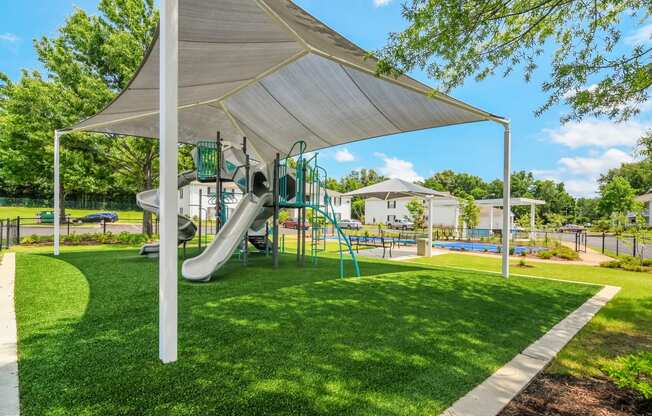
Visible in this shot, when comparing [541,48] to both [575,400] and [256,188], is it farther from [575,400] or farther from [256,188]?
[256,188]

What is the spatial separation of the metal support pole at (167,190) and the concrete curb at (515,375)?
2.25 m

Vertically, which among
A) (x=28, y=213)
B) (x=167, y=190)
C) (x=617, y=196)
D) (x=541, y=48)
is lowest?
(x=28, y=213)

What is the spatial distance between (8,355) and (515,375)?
443 cm

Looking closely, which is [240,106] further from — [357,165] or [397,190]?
[357,165]

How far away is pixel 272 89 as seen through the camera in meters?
8.42

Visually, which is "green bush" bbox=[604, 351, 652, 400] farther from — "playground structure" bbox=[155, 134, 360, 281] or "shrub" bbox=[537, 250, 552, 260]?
"shrub" bbox=[537, 250, 552, 260]

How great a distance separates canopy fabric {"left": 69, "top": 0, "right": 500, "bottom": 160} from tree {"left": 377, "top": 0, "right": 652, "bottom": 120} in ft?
2.20

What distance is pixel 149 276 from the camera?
21.7 feet

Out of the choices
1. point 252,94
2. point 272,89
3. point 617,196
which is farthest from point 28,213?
point 617,196

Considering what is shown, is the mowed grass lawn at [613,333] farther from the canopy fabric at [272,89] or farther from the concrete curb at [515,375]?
the canopy fabric at [272,89]

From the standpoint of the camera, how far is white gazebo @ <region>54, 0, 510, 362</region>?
2.82m

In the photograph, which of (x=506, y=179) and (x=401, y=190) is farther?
(x=401, y=190)

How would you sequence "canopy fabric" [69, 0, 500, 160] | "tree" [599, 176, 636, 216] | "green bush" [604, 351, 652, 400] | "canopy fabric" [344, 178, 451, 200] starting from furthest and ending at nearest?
"tree" [599, 176, 636, 216], "canopy fabric" [344, 178, 451, 200], "canopy fabric" [69, 0, 500, 160], "green bush" [604, 351, 652, 400]

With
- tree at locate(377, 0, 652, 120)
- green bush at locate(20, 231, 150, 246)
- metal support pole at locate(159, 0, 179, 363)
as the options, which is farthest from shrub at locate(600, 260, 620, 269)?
green bush at locate(20, 231, 150, 246)
